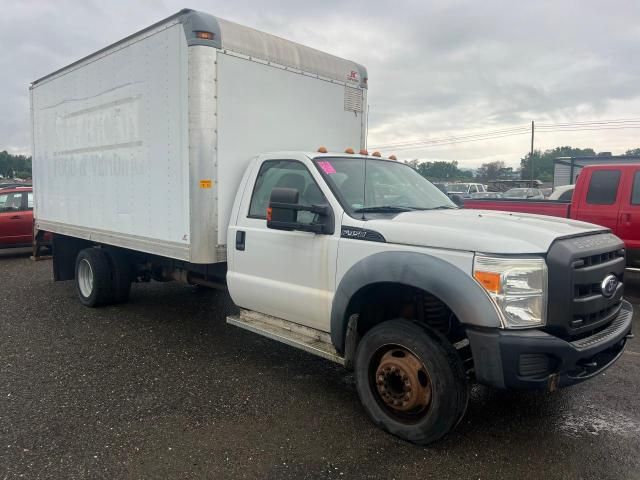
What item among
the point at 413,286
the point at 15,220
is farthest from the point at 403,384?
the point at 15,220

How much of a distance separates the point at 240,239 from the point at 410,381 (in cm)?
210

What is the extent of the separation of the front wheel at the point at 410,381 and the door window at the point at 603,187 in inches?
238

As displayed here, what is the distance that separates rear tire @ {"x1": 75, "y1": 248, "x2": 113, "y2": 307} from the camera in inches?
270

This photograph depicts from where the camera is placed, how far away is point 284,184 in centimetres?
465

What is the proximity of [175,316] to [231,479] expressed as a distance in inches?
157

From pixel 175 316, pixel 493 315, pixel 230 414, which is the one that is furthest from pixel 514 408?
pixel 175 316

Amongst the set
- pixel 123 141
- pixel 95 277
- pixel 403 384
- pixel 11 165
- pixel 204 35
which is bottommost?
pixel 403 384

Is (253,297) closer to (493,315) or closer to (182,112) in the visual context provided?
(182,112)

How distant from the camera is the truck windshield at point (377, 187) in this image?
4.18 meters

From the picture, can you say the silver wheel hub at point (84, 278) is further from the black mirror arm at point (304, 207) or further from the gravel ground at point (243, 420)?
the black mirror arm at point (304, 207)

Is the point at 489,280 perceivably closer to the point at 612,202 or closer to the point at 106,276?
the point at 106,276

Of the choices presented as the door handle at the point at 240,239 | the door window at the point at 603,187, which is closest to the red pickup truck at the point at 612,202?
the door window at the point at 603,187

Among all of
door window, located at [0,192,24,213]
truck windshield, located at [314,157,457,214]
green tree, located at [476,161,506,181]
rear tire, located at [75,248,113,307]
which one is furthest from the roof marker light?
green tree, located at [476,161,506,181]

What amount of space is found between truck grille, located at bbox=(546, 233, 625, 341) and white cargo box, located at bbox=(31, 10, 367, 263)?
3.01 metres
